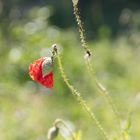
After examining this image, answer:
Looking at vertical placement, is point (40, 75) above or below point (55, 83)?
below

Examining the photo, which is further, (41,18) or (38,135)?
(41,18)

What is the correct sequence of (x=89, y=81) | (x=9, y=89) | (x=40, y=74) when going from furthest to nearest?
(x=89, y=81), (x=9, y=89), (x=40, y=74)

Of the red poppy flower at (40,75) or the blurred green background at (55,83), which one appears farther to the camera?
the blurred green background at (55,83)

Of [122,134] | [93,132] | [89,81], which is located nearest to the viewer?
[122,134]

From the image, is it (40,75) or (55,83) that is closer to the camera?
(40,75)

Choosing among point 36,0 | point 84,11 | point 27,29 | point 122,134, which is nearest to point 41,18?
point 27,29

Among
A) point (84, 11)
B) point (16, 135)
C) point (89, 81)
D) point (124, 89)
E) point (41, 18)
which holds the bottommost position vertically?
point (16, 135)

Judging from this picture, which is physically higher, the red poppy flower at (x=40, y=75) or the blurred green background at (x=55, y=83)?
the blurred green background at (x=55, y=83)

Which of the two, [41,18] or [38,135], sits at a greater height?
[41,18]

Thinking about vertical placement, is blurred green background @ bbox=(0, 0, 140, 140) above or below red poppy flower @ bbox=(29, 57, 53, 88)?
above

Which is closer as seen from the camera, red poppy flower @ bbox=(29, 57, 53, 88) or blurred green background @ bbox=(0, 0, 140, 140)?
red poppy flower @ bbox=(29, 57, 53, 88)

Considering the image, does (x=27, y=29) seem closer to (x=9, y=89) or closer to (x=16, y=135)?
(x=9, y=89)
